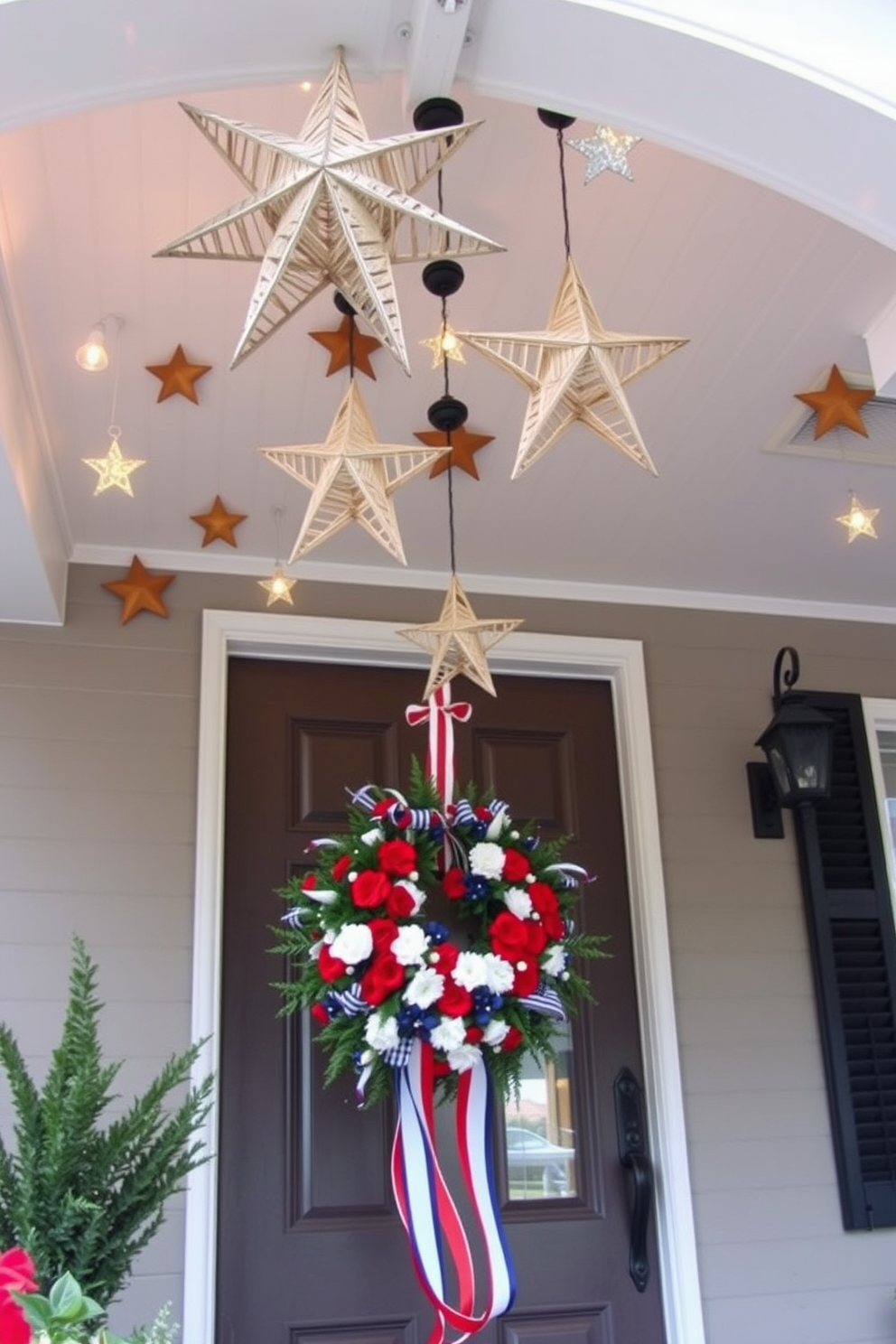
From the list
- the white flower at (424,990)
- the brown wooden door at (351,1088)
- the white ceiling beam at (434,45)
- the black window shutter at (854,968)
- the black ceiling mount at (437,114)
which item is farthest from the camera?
the black window shutter at (854,968)

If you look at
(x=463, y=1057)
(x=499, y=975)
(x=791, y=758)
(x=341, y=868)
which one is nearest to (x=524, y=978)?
(x=499, y=975)

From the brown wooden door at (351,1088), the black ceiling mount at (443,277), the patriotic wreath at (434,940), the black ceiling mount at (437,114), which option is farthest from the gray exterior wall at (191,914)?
the black ceiling mount at (437,114)

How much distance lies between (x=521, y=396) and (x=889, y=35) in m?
1.19

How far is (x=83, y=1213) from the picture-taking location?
114 centimetres

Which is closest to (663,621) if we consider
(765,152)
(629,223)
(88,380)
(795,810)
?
(795,810)

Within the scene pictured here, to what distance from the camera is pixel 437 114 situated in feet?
5.29

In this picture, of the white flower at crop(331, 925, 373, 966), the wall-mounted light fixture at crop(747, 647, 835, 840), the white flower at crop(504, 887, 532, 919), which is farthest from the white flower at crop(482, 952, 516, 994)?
the wall-mounted light fixture at crop(747, 647, 835, 840)

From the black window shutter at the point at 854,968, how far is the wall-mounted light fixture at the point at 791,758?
0.07 m

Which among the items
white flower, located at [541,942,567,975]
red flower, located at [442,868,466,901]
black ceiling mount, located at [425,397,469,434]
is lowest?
white flower, located at [541,942,567,975]

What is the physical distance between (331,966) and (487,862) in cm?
36

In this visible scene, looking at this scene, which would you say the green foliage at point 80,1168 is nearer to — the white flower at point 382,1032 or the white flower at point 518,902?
the white flower at point 382,1032

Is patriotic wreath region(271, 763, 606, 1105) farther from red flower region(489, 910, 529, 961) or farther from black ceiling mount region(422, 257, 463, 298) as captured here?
black ceiling mount region(422, 257, 463, 298)

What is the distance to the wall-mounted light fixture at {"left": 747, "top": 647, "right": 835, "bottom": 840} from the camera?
120 inches

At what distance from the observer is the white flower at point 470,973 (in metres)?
2.19
